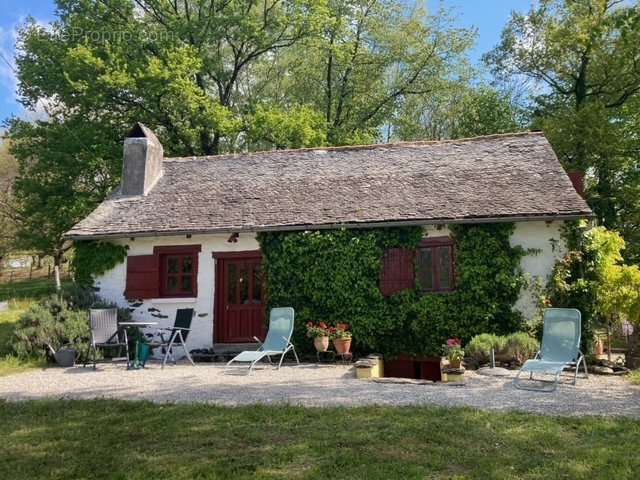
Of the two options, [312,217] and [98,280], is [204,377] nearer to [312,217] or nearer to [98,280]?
[312,217]

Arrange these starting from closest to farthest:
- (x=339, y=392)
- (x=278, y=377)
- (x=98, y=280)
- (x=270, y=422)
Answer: (x=270, y=422) < (x=339, y=392) < (x=278, y=377) < (x=98, y=280)

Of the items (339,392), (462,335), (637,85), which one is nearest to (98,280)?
(339,392)

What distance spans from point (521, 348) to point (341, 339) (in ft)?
11.3

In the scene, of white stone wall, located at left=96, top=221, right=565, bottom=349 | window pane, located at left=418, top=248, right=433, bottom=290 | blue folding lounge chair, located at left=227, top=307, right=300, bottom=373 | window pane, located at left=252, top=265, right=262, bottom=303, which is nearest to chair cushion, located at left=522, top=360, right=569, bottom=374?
window pane, located at left=418, top=248, right=433, bottom=290

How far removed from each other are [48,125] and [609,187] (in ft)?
76.0

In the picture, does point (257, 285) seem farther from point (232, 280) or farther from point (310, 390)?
point (310, 390)

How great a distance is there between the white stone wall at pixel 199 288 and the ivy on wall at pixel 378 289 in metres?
1.13

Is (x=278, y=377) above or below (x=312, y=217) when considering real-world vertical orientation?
below

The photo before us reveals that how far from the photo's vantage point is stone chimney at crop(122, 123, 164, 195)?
14086 millimetres

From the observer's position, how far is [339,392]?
7.12 m

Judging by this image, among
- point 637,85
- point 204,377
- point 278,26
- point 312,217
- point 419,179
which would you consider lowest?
point 204,377

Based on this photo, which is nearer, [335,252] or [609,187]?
[335,252]

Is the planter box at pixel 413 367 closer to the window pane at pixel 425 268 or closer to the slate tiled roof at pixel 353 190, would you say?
the window pane at pixel 425 268

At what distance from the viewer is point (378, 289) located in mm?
10953
